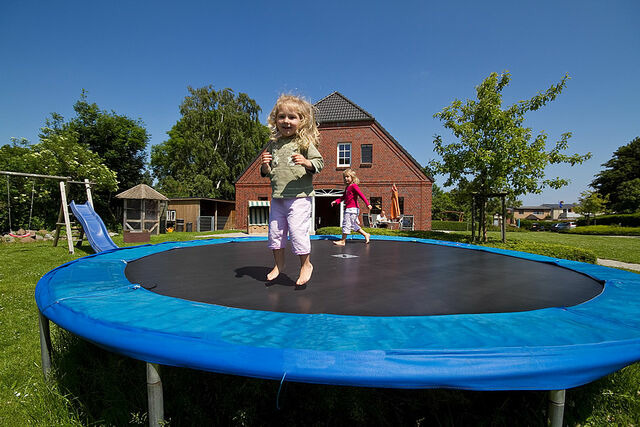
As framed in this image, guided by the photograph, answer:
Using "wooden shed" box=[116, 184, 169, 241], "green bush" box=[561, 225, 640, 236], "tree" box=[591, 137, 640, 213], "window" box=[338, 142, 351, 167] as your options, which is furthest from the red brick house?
"tree" box=[591, 137, 640, 213]

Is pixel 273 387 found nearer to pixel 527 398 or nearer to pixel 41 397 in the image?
pixel 41 397

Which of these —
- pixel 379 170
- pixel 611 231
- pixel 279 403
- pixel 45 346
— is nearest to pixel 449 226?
pixel 611 231

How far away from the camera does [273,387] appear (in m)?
1.23

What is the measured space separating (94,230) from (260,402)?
460 cm

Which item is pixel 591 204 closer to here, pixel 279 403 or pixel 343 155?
pixel 343 155

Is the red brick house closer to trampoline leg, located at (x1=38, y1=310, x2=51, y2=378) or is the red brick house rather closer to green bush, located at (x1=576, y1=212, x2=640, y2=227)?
trampoline leg, located at (x1=38, y1=310, x2=51, y2=378)

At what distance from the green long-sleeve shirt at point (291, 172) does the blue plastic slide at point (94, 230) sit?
11.4 ft

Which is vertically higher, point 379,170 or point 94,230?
point 379,170

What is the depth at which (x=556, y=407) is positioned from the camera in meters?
0.74

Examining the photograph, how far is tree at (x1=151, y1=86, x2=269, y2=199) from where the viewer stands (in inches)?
662

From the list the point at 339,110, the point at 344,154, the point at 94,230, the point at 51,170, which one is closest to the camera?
the point at 94,230

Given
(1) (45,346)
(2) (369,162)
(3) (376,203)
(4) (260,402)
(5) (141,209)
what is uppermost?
(2) (369,162)

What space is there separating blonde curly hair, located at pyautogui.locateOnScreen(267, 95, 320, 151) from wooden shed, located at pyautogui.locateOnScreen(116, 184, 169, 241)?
10.1 metres

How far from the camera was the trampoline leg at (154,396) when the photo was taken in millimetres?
802
